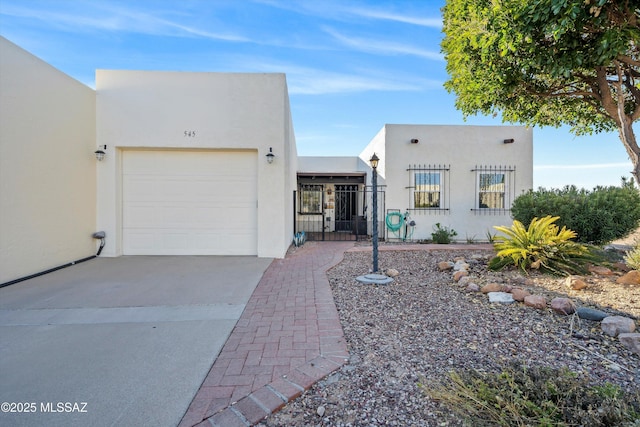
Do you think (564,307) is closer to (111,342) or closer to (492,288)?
(492,288)

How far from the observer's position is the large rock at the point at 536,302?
10.9 ft

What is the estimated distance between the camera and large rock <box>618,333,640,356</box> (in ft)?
7.81

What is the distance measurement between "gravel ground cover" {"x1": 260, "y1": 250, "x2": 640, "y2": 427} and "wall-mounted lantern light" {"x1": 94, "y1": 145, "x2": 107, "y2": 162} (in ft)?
20.3

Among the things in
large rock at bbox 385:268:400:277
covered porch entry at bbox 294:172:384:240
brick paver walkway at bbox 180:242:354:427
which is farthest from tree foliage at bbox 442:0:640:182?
covered porch entry at bbox 294:172:384:240

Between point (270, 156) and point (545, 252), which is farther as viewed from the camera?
point (270, 156)

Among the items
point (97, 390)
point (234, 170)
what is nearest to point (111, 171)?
point (234, 170)

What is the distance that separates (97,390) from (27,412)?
353 millimetres

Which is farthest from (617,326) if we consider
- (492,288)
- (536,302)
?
(492,288)

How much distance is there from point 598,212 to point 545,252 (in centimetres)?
209

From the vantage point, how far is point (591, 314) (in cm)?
296

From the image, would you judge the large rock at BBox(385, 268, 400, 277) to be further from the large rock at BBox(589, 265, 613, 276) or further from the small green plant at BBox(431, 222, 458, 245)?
the small green plant at BBox(431, 222, 458, 245)

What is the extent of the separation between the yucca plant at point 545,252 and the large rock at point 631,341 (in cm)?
228

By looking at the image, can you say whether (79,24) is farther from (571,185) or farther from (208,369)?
(571,185)

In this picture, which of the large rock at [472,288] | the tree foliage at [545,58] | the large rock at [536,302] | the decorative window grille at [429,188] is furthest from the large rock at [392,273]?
the decorative window grille at [429,188]
